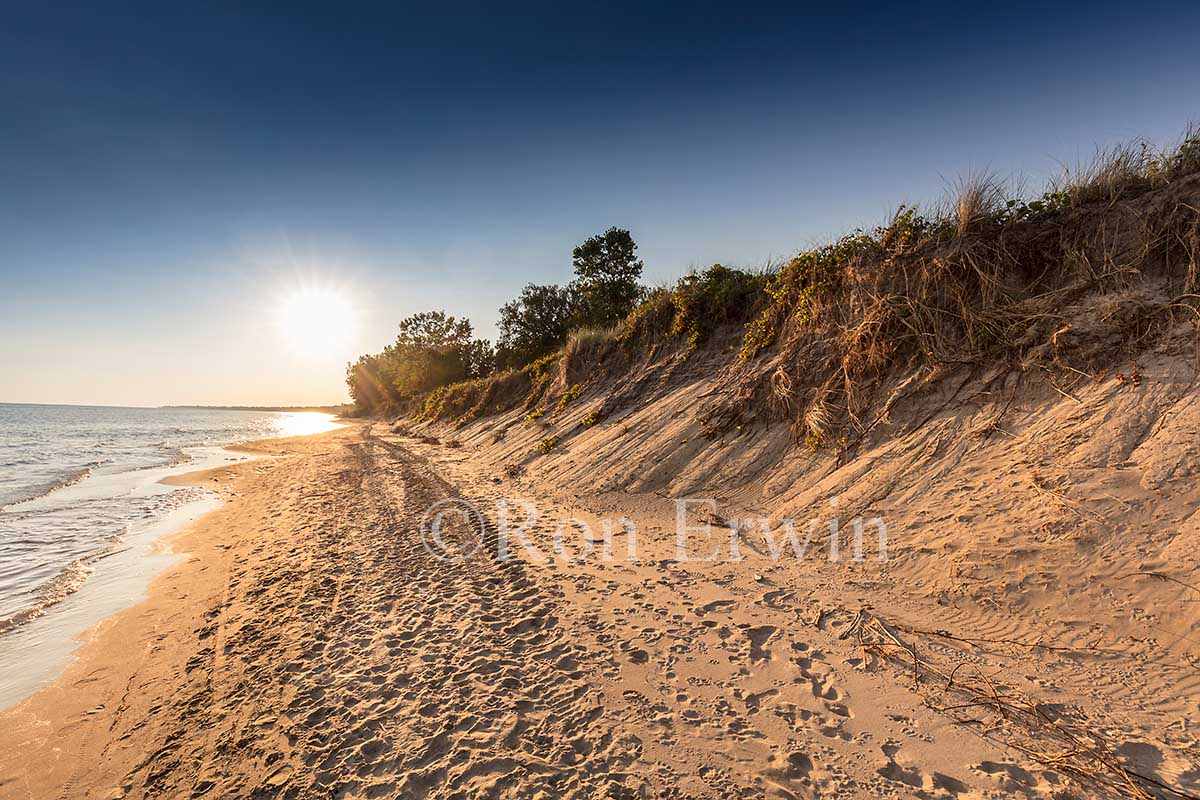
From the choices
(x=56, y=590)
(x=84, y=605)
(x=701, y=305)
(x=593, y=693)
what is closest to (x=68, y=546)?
(x=56, y=590)

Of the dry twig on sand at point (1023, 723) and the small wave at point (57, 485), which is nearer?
the dry twig on sand at point (1023, 723)

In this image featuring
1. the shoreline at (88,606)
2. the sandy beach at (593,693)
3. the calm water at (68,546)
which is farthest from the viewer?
the calm water at (68,546)

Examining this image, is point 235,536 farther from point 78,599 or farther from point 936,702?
point 936,702

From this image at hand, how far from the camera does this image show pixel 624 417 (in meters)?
13.8

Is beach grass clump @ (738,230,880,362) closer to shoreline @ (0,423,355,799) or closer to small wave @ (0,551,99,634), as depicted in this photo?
shoreline @ (0,423,355,799)

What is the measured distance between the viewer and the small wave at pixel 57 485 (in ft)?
45.0

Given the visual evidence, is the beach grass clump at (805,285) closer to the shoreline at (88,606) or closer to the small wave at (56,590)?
the shoreline at (88,606)

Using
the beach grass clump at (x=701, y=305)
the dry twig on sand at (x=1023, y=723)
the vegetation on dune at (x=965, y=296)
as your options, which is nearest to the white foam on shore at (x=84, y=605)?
the dry twig on sand at (x=1023, y=723)

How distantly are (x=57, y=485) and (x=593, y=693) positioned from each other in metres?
23.0

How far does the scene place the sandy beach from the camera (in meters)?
3.21

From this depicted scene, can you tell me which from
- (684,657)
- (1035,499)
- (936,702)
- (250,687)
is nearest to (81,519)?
(250,687)

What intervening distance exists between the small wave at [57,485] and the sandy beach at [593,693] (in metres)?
12.7

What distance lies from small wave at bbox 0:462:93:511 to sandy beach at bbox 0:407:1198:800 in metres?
12.7

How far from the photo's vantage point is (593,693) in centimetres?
411
